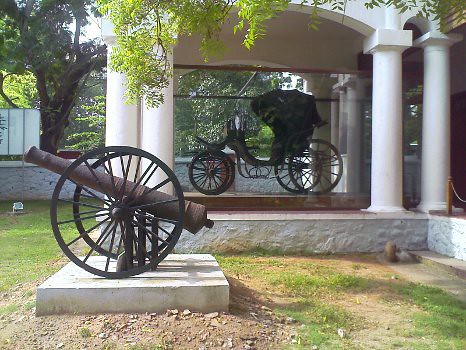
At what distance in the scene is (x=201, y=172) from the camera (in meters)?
10.7

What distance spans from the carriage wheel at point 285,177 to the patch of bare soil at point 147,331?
5331 millimetres

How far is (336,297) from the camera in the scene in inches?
272

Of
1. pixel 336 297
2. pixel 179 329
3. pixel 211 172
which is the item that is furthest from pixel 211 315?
pixel 211 172

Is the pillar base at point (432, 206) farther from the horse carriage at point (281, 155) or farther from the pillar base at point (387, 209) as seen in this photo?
the horse carriage at point (281, 155)

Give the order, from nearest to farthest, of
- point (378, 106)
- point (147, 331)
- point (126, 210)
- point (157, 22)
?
point (147, 331) < point (126, 210) < point (157, 22) < point (378, 106)

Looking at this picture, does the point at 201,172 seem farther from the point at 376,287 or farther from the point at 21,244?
the point at 376,287

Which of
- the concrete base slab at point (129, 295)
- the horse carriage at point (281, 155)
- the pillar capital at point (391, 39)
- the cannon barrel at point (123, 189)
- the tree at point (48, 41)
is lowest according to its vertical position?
the concrete base slab at point (129, 295)

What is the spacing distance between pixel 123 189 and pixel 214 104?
205 inches

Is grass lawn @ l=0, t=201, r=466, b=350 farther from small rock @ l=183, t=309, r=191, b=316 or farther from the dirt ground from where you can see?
small rock @ l=183, t=309, r=191, b=316

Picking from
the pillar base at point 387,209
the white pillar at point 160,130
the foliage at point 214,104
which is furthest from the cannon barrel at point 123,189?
the pillar base at point 387,209

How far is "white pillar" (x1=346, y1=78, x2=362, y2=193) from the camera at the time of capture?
10945 millimetres

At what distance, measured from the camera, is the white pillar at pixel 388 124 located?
9.90 m

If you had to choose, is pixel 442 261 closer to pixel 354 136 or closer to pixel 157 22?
pixel 354 136

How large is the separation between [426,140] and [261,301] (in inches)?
210
